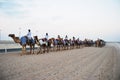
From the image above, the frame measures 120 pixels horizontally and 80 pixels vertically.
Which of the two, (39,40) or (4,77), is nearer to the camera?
(4,77)

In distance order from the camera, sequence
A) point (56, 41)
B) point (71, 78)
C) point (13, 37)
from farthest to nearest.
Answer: point (56, 41) < point (13, 37) < point (71, 78)

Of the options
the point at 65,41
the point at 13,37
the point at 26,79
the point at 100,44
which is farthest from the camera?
the point at 100,44

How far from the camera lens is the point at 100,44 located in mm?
57469

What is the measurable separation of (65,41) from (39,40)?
1063 cm

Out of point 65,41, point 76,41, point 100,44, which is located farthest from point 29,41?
point 100,44

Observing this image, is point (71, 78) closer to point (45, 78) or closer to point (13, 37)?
point (45, 78)

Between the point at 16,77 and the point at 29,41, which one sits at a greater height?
the point at 29,41

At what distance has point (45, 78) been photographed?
342 inches

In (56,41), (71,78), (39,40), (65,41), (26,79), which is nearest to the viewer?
(26,79)

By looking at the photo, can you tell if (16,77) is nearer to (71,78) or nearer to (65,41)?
(71,78)

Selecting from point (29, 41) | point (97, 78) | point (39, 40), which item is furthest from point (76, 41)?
point (97, 78)

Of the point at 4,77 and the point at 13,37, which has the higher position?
the point at 13,37

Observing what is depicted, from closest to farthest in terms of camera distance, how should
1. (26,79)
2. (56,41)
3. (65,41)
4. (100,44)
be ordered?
(26,79) → (56,41) → (65,41) → (100,44)

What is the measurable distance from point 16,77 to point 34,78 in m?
0.70
